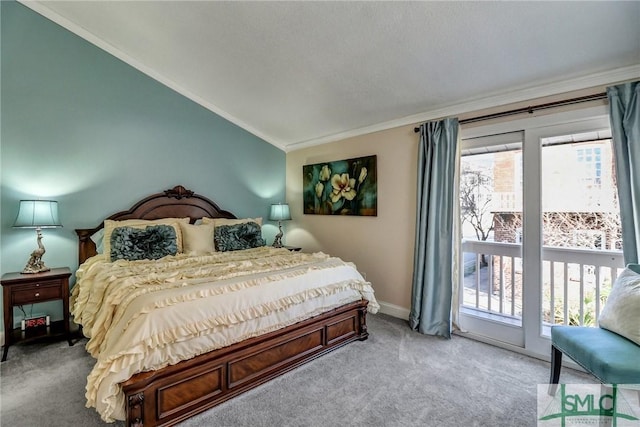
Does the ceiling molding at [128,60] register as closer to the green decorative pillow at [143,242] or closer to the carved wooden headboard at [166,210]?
the carved wooden headboard at [166,210]

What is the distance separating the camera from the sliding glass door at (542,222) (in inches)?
100

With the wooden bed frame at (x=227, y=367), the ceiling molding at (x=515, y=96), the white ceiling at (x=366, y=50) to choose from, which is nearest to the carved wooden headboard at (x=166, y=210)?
the wooden bed frame at (x=227, y=367)

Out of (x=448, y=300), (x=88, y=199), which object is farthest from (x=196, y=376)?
(x=88, y=199)

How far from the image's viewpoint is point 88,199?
345 centimetres

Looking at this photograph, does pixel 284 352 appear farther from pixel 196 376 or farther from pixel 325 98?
pixel 325 98

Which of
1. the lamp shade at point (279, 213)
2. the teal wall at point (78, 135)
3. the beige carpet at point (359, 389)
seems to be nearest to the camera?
the beige carpet at point (359, 389)

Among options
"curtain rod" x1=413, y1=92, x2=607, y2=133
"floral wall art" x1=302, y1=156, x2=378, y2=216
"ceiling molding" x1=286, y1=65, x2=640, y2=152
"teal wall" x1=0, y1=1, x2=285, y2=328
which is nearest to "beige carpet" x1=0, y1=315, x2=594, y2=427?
"teal wall" x1=0, y1=1, x2=285, y2=328

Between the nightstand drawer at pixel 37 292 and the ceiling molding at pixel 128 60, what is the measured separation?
8.70 ft

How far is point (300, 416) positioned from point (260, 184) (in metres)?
3.64

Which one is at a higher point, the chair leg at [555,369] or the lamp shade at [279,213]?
the lamp shade at [279,213]

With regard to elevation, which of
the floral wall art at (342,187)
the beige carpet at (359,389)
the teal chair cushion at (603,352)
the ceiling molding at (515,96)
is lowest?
the beige carpet at (359,389)

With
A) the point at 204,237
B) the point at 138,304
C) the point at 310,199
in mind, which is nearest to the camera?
the point at 138,304

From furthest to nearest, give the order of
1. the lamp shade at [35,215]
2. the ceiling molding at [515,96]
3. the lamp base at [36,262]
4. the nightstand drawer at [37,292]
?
the lamp base at [36,262] → the lamp shade at [35,215] → the nightstand drawer at [37,292] → the ceiling molding at [515,96]

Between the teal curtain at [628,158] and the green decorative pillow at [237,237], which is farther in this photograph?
the green decorative pillow at [237,237]
